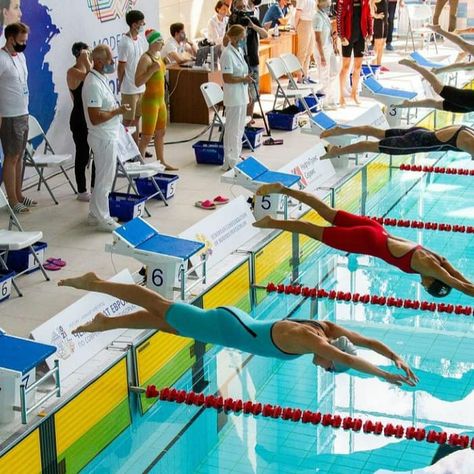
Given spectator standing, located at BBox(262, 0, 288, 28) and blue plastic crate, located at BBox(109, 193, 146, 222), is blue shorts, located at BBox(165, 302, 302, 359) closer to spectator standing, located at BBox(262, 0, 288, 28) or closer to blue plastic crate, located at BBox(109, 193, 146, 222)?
blue plastic crate, located at BBox(109, 193, 146, 222)

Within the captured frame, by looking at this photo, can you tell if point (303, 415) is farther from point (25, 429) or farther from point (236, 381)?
point (25, 429)

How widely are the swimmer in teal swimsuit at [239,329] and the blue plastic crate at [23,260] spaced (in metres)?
2.25

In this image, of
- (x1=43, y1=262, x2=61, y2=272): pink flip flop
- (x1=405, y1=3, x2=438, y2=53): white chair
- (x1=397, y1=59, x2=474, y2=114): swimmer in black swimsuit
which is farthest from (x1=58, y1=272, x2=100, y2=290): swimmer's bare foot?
(x1=405, y1=3, x2=438, y2=53): white chair

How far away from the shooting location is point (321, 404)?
5430 millimetres

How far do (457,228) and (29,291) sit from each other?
10.8 ft

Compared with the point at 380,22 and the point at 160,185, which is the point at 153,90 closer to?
the point at 160,185

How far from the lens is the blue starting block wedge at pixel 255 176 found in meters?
7.75

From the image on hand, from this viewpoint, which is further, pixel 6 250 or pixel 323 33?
pixel 323 33

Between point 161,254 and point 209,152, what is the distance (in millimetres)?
4086

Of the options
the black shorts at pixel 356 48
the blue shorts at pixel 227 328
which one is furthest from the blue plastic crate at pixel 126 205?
the black shorts at pixel 356 48

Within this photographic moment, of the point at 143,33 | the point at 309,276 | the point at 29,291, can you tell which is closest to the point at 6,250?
the point at 29,291

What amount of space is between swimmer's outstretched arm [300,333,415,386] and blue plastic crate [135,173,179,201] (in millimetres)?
4746

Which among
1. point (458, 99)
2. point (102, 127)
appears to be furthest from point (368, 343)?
point (102, 127)

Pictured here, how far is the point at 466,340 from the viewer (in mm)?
6148
